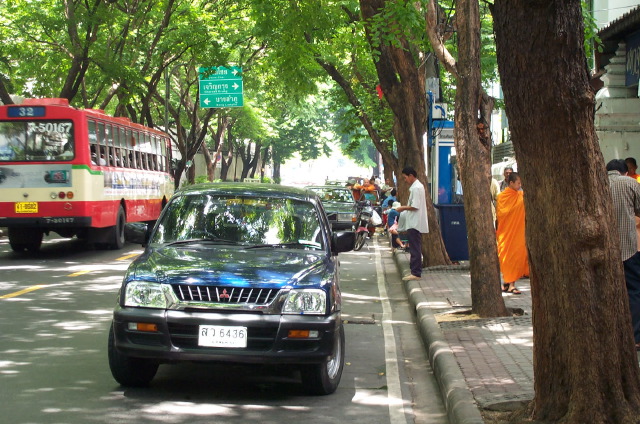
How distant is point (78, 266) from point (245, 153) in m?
56.2

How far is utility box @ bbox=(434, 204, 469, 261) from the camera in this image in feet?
59.0

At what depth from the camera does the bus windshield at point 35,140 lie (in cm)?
1933

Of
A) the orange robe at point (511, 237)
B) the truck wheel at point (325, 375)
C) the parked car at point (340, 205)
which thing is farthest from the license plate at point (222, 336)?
the parked car at point (340, 205)

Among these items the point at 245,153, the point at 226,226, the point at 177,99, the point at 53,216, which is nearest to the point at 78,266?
the point at 53,216

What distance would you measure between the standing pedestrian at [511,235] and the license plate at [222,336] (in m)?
7.52

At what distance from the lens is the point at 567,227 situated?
A: 567cm

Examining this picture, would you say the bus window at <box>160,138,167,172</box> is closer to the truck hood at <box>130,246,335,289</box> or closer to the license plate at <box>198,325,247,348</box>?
the truck hood at <box>130,246,335,289</box>

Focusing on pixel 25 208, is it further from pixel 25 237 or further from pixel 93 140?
pixel 93 140

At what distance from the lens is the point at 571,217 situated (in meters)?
5.66

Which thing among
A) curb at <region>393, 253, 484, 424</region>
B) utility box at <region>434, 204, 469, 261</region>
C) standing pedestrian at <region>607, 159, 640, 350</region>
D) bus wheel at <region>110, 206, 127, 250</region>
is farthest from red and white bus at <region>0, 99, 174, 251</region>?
standing pedestrian at <region>607, 159, 640, 350</region>

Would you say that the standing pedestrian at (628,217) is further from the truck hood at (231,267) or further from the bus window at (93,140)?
the bus window at (93,140)

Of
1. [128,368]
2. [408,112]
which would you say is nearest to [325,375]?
[128,368]

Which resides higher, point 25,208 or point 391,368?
point 25,208

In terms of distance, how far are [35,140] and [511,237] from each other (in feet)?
34.2
